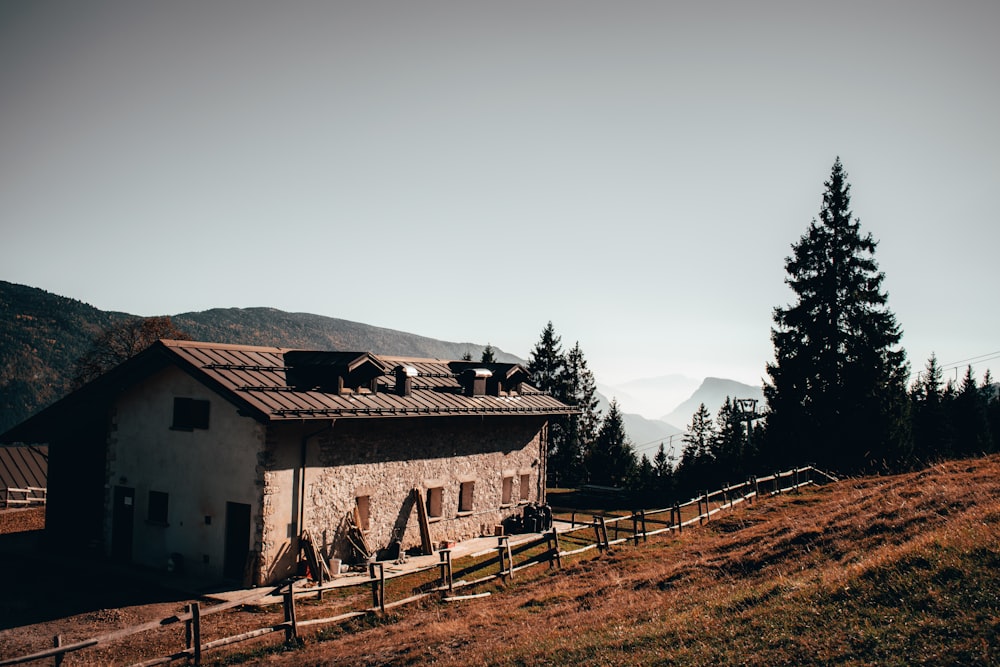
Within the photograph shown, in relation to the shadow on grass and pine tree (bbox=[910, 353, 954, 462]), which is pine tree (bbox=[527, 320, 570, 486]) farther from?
the shadow on grass

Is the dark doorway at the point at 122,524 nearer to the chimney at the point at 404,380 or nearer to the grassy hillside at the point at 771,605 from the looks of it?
the chimney at the point at 404,380

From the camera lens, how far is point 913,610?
9.57 meters

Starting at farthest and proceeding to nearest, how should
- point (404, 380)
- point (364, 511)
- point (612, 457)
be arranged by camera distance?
1. point (612, 457)
2. point (404, 380)
3. point (364, 511)

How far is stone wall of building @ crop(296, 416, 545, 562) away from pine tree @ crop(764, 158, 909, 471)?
16479 mm

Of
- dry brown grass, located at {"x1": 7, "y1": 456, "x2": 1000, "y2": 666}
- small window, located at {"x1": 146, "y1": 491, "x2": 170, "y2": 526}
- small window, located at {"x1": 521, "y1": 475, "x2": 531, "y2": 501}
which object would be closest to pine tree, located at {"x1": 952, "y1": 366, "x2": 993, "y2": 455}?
dry brown grass, located at {"x1": 7, "y1": 456, "x2": 1000, "y2": 666}

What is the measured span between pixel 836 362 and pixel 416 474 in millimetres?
25853

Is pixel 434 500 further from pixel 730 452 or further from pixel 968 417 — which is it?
pixel 968 417

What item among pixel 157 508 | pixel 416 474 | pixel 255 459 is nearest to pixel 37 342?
pixel 157 508

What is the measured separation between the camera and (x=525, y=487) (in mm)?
30109

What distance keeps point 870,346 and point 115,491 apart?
37.0m

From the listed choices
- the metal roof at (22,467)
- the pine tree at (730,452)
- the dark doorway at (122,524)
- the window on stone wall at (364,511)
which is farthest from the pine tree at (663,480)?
the metal roof at (22,467)

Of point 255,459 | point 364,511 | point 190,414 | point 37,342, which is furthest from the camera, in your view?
point 37,342

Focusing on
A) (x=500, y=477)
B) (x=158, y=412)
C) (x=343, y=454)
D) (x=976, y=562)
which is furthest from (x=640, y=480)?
(x=976, y=562)

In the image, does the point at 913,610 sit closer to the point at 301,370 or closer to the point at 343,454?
the point at 343,454
